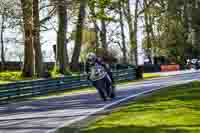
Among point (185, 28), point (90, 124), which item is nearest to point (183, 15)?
point (185, 28)

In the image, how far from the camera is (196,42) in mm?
84000

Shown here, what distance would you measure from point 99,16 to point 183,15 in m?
32.6

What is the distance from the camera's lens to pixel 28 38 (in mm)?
40812

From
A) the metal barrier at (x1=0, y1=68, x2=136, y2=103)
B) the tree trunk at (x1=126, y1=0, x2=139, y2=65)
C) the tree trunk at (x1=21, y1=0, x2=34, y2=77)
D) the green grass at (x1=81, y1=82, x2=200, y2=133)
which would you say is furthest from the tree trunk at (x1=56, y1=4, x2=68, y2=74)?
the green grass at (x1=81, y1=82, x2=200, y2=133)

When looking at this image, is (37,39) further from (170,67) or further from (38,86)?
(170,67)

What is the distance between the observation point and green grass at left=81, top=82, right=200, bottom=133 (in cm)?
1089

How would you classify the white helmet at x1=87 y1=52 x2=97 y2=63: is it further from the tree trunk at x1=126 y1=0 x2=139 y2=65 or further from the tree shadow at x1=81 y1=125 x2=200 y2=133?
the tree trunk at x1=126 y1=0 x2=139 y2=65

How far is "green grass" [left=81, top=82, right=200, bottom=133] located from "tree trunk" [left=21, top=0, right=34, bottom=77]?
22.7 meters

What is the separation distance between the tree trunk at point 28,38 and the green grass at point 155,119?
2269cm

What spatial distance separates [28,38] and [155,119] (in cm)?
2935

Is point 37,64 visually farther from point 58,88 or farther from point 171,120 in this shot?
point 171,120

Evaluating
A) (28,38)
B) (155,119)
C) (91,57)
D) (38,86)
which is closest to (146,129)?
(155,119)

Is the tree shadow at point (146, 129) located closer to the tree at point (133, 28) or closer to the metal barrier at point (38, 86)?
the metal barrier at point (38, 86)

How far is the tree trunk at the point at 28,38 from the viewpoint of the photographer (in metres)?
37.8
